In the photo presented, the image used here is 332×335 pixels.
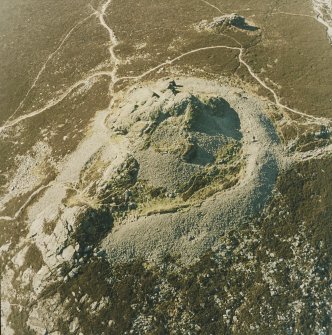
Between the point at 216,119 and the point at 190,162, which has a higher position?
the point at 216,119

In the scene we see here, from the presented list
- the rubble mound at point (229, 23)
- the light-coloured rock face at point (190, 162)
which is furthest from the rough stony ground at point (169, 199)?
the rubble mound at point (229, 23)

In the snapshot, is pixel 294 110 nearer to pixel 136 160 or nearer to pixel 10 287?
pixel 136 160

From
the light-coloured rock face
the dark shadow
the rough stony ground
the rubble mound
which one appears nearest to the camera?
the rough stony ground

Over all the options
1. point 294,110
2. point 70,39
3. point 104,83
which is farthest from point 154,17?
point 294,110

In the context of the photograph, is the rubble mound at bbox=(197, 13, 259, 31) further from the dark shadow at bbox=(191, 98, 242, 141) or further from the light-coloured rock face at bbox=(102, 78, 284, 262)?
the dark shadow at bbox=(191, 98, 242, 141)

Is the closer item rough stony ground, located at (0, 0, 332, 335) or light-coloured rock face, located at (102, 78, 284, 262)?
rough stony ground, located at (0, 0, 332, 335)

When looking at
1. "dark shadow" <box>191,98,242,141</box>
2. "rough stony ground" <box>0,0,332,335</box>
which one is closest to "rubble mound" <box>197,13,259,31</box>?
"rough stony ground" <box>0,0,332,335</box>

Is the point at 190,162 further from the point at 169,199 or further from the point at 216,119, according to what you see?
the point at 216,119

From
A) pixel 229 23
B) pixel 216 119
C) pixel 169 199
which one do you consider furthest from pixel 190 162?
pixel 229 23
